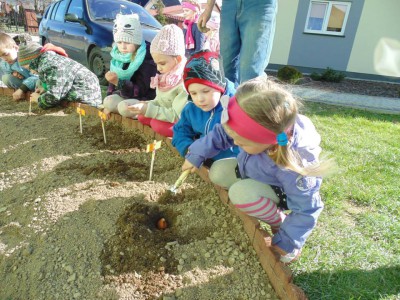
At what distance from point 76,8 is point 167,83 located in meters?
4.01

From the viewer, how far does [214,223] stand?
186 centimetres

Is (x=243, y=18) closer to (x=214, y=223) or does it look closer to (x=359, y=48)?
(x=214, y=223)

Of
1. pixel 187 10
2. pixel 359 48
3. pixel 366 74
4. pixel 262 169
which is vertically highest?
pixel 187 10

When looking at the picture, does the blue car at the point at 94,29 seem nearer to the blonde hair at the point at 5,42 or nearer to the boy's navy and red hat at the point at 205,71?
the blonde hair at the point at 5,42

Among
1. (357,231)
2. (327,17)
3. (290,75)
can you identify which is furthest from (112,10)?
(327,17)

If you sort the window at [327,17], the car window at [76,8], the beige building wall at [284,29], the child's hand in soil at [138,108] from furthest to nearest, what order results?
the beige building wall at [284,29]
the window at [327,17]
the car window at [76,8]
the child's hand in soil at [138,108]

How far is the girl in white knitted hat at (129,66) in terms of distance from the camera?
2.87 meters

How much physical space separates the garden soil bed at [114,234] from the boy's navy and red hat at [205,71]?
2.35ft

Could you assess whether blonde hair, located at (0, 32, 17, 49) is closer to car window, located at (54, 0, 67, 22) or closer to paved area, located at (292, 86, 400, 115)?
car window, located at (54, 0, 67, 22)

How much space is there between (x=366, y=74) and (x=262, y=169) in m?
9.72

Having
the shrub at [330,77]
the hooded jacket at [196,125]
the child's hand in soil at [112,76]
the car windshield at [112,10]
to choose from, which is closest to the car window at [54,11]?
the car windshield at [112,10]

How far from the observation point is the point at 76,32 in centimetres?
534

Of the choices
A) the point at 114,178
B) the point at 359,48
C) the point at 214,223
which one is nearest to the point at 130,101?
the point at 114,178

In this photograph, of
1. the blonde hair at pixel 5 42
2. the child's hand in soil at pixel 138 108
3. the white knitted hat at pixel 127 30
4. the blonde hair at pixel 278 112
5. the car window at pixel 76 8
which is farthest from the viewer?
the car window at pixel 76 8
